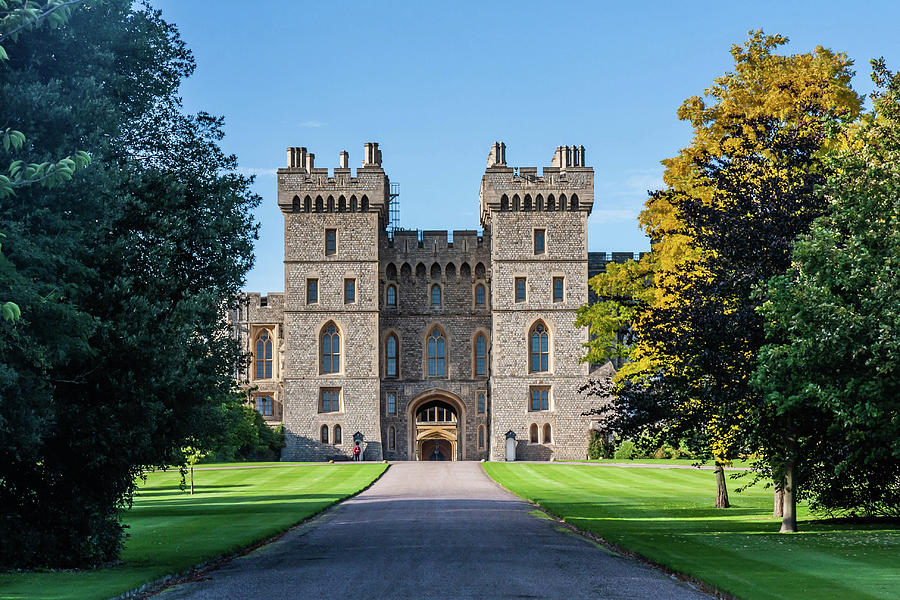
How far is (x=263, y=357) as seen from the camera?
67.1 meters

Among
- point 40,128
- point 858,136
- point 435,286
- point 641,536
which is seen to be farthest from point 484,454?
point 40,128

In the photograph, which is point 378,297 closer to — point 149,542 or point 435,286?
point 435,286

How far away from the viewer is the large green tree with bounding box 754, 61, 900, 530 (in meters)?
17.0

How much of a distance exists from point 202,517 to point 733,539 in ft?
43.4

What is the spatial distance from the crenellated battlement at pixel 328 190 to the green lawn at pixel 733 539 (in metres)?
27.2

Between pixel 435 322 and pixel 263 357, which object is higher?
pixel 435 322

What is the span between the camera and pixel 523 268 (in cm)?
6134

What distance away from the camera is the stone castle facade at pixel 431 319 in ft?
199

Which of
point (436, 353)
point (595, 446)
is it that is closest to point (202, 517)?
point (595, 446)

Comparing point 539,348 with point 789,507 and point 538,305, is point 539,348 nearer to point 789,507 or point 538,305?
point 538,305

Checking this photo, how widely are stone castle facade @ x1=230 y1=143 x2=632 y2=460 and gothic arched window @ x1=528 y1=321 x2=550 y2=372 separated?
0.06 metres

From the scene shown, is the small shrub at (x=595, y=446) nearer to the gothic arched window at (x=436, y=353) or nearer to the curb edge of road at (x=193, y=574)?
the gothic arched window at (x=436, y=353)

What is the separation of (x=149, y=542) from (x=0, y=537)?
4.94 metres

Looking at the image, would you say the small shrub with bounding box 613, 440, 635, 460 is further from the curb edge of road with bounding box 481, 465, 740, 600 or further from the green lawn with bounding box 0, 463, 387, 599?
the curb edge of road with bounding box 481, 465, 740, 600
